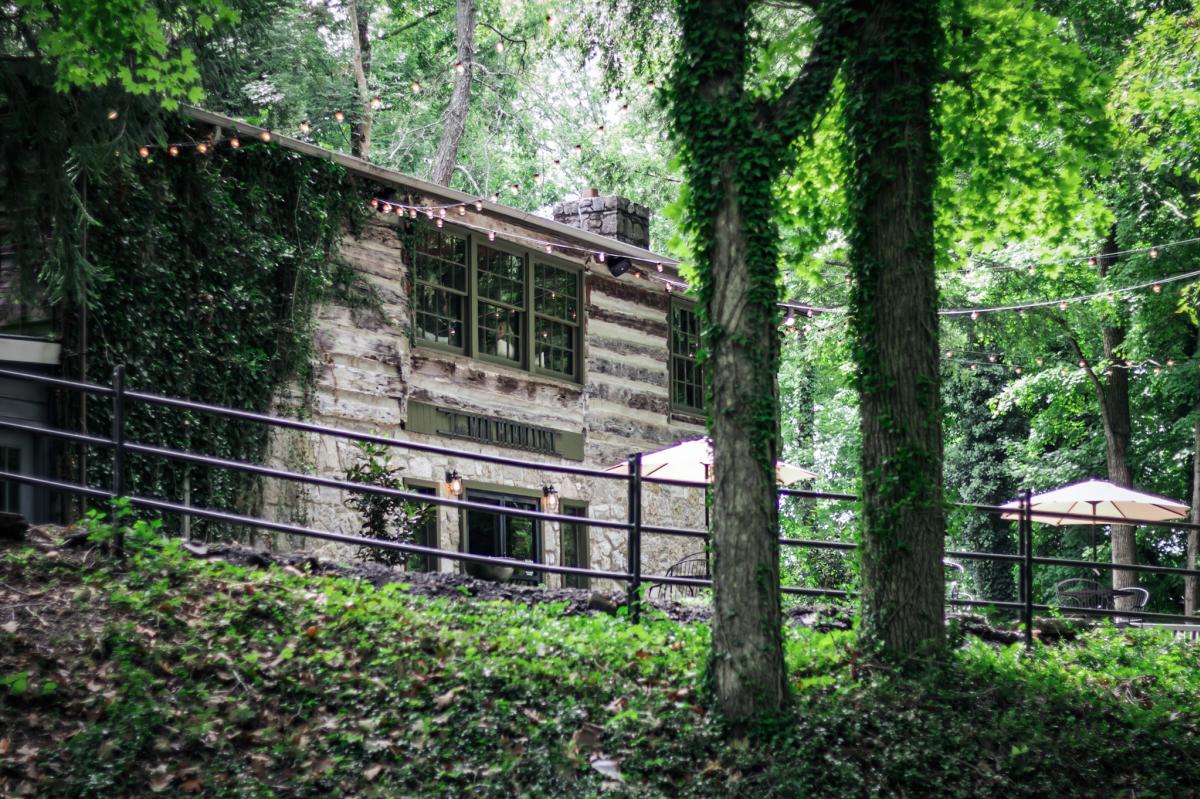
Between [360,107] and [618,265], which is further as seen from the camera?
[360,107]

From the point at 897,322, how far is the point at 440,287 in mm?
9415

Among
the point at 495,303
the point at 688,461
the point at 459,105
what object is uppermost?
the point at 459,105

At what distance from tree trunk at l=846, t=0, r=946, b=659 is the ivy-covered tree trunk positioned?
41.9 inches

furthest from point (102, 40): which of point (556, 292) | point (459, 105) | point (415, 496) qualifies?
point (459, 105)

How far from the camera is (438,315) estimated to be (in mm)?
17562

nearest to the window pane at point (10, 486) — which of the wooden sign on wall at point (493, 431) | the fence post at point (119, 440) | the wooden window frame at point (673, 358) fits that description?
the fence post at point (119, 440)

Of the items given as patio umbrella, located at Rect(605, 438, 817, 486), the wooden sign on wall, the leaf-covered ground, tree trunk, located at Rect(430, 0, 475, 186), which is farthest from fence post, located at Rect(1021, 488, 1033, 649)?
tree trunk, located at Rect(430, 0, 475, 186)

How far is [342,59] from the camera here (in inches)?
1042

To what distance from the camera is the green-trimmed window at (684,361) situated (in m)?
21.8

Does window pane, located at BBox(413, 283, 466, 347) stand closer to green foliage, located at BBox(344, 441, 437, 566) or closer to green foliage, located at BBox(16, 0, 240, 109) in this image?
green foliage, located at BBox(344, 441, 437, 566)

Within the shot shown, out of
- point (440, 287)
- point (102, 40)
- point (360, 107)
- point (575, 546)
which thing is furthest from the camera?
point (360, 107)

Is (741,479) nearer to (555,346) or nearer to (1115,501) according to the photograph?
(555,346)

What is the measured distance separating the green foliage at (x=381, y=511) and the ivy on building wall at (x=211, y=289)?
3.90ft

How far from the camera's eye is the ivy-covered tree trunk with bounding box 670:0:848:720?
25.9 ft
